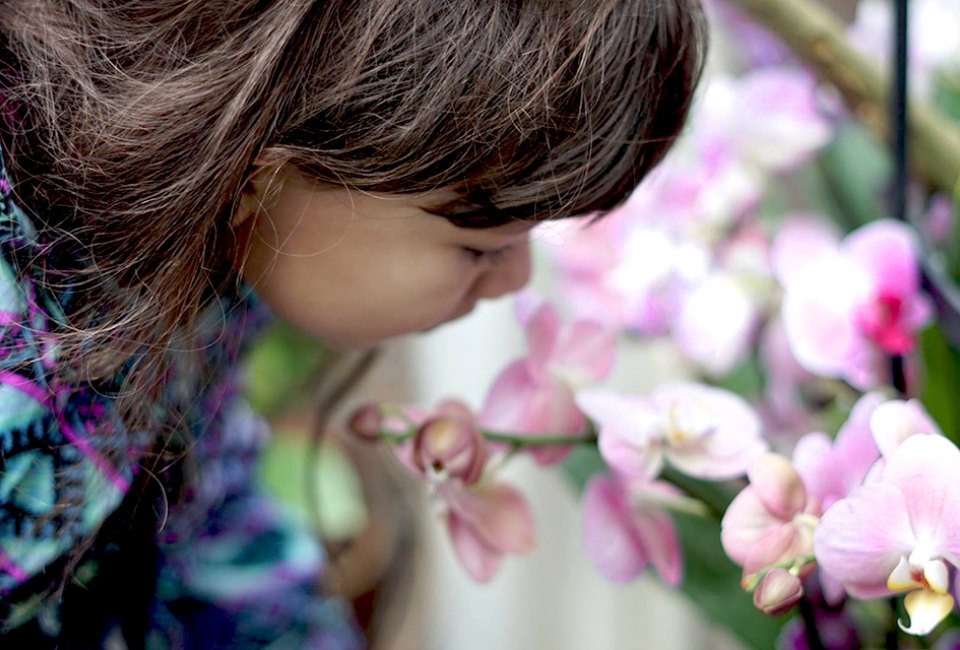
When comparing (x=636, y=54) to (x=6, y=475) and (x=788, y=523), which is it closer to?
(x=788, y=523)

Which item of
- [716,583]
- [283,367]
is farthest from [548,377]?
[283,367]

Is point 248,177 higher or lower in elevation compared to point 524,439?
higher

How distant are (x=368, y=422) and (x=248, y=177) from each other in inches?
5.0

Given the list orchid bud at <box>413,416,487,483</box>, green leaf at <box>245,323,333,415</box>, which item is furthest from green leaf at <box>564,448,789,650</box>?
green leaf at <box>245,323,333,415</box>

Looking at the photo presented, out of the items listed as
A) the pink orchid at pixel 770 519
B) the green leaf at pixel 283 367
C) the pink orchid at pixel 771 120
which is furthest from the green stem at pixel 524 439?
the green leaf at pixel 283 367

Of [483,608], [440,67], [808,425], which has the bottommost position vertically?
[483,608]

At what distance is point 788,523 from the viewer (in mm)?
360

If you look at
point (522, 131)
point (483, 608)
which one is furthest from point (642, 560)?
point (483, 608)

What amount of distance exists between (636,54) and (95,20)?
22 centimetres

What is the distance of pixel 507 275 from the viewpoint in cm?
48

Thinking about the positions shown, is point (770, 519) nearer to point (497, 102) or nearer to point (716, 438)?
point (716, 438)

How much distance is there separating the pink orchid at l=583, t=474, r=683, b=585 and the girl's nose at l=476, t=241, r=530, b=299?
0.10 m

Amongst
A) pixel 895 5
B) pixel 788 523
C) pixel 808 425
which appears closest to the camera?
pixel 788 523

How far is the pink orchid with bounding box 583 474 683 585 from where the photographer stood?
0.46 meters
